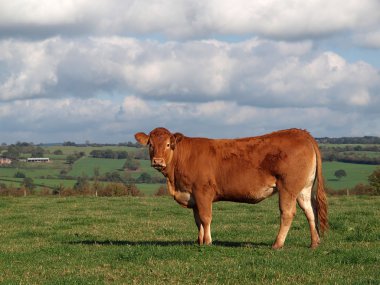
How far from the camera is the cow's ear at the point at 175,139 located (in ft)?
45.0

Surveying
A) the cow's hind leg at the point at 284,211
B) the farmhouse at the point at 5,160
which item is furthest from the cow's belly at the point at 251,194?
the farmhouse at the point at 5,160

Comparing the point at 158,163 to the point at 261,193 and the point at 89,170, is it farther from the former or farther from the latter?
the point at 89,170

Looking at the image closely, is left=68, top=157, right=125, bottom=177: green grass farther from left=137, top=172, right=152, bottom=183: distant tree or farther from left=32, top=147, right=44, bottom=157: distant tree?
left=32, top=147, right=44, bottom=157: distant tree

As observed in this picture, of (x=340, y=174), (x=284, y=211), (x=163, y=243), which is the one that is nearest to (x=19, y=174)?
(x=340, y=174)

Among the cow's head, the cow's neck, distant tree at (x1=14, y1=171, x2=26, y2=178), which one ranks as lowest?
distant tree at (x1=14, y1=171, x2=26, y2=178)

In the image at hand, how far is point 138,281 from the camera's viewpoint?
9.67 metres

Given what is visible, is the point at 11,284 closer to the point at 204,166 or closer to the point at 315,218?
the point at 204,166

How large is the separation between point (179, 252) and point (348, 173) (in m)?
69.8

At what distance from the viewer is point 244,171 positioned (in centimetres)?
1317

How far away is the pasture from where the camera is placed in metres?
9.92

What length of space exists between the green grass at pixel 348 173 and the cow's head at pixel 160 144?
54.5 m

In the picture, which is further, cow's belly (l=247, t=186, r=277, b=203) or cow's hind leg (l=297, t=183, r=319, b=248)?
cow's hind leg (l=297, t=183, r=319, b=248)

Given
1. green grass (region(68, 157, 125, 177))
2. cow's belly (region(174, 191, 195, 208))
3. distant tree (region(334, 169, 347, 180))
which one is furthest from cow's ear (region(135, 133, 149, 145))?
green grass (region(68, 157, 125, 177))

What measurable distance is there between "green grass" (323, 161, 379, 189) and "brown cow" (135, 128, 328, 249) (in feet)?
178
